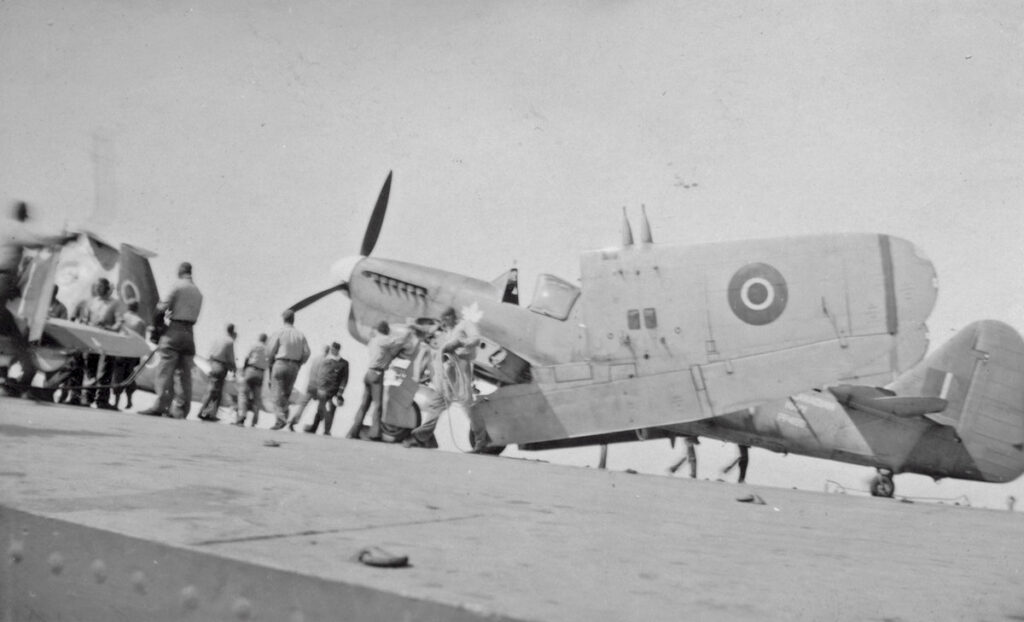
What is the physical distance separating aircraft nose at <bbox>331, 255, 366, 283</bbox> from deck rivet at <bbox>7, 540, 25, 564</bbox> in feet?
38.2

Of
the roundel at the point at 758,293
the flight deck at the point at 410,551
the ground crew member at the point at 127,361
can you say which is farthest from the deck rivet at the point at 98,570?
the roundel at the point at 758,293

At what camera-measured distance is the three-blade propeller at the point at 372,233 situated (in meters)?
13.4

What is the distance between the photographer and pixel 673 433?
1047 cm

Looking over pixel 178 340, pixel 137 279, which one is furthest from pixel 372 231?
pixel 178 340

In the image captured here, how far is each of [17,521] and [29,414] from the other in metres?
3.92

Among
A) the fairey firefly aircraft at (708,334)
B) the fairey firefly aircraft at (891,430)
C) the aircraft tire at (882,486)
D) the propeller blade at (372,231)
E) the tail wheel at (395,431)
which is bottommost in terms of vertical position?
the aircraft tire at (882,486)

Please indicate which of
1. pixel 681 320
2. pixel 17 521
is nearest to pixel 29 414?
pixel 17 521

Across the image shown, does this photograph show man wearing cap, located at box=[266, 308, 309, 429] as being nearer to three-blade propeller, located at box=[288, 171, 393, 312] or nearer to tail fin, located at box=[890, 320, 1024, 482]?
three-blade propeller, located at box=[288, 171, 393, 312]

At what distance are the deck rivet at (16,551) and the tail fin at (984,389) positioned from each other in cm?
1077

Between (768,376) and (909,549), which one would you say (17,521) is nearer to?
(909,549)

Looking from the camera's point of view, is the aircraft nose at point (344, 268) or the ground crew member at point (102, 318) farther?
the aircraft nose at point (344, 268)

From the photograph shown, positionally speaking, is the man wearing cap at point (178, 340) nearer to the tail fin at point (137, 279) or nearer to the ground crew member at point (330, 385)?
the ground crew member at point (330, 385)

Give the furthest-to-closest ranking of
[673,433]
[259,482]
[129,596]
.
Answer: [673,433] < [259,482] < [129,596]

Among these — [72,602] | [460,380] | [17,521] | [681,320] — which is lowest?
[72,602]
